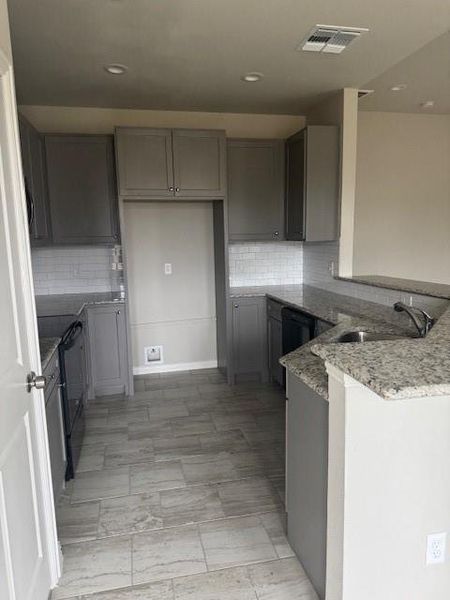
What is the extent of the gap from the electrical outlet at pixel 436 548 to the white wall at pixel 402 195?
3.57 metres

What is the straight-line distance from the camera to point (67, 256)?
4.13 metres

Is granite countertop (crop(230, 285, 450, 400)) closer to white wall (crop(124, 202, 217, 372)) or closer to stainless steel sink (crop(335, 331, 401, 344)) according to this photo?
stainless steel sink (crop(335, 331, 401, 344))

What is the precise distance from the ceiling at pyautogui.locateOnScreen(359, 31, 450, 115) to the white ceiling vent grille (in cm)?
61

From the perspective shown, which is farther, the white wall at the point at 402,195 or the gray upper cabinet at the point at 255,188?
the white wall at the point at 402,195

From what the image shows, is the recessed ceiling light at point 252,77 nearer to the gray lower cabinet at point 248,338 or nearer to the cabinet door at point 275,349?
the gray lower cabinet at point 248,338

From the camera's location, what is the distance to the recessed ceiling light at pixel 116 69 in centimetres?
300

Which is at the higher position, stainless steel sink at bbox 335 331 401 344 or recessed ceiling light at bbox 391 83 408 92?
recessed ceiling light at bbox 391 83 408 92

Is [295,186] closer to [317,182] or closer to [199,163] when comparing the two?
[317,182]

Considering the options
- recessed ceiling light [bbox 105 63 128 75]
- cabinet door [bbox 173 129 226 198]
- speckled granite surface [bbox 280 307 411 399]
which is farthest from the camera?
cabinet door [bbox 173 129 226 198]

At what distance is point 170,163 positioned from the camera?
374 centimetres

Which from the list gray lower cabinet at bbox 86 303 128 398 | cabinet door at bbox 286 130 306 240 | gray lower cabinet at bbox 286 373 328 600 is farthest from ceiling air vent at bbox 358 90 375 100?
gray lower cabinet at bbox 286 373 328 600

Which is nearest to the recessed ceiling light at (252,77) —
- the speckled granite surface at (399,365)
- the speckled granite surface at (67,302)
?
the speckled granite surface at (67,302)

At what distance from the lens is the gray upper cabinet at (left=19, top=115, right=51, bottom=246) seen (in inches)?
124

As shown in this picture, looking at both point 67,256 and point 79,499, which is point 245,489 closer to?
point 79,499
